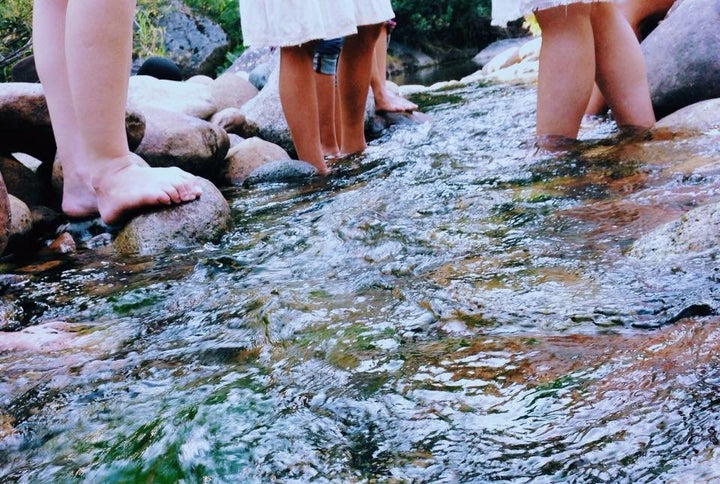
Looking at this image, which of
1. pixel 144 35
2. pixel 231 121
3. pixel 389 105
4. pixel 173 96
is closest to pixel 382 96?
pixel 389 105

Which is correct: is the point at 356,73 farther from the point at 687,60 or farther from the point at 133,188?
the point at 133,188

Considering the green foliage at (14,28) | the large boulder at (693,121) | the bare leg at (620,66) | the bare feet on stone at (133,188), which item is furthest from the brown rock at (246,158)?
the green foliage at (14,28)

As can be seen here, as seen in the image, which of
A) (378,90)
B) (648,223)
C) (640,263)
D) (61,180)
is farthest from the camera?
(378,90)

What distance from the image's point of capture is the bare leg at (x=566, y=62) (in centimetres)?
288

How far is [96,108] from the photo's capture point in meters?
2.36

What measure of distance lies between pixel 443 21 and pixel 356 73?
63.5ft

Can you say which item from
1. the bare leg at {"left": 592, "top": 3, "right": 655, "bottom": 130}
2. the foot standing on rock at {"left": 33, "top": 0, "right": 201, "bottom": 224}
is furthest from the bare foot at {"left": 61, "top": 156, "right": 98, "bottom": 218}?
the bare leg at {"left": 592, "top": 3, "right": 655, "bottom": 130}

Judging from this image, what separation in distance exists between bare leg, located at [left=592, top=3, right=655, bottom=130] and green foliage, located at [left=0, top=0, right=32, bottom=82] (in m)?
6.00

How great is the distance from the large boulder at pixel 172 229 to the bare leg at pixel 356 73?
5.94 feet

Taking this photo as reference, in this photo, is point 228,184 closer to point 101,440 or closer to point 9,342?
point 9,342

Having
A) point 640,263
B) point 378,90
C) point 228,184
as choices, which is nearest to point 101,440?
point 640,263

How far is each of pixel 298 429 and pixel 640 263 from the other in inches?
35.7

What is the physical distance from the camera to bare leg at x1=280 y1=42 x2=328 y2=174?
3555 millimetres

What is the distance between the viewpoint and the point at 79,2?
2.30 meters
